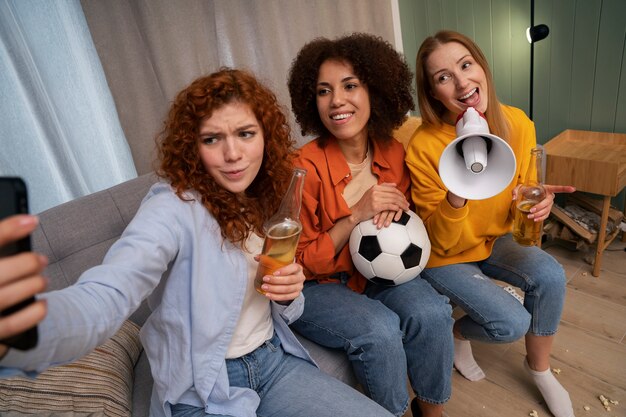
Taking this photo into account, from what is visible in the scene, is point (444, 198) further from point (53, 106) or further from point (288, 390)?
point (53, 106)

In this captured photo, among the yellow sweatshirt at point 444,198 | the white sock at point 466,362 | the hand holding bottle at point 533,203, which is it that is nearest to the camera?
the hand holding bottle at point 533,203

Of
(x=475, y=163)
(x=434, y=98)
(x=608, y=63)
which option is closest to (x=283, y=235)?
(x=475, y=163)

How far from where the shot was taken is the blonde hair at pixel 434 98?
1.43 meters

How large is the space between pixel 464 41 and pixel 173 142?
3.33ft

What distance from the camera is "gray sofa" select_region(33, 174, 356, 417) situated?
1274mm

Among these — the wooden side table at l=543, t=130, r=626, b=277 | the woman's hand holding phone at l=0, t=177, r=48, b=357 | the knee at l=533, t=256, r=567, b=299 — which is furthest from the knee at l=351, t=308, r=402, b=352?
the wooden side table at l=543, t=130, r=626, b=277

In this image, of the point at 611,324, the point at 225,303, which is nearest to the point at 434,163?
the point at 225,303

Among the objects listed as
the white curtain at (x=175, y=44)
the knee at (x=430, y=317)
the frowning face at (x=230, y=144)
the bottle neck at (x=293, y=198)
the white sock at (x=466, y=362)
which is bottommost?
the white sock at (x=466, y=362)

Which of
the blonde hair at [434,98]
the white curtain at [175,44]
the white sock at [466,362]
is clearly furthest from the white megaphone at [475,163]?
the white curtain at [175,44]

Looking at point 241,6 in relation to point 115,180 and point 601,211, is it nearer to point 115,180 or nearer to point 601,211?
point 115,180

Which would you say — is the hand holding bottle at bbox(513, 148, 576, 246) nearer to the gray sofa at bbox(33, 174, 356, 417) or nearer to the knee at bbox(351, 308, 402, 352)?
the knee at bbox(351, 308, 402, 352)

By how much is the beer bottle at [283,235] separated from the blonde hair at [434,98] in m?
0.73

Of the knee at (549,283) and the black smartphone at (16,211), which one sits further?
the knee at (549,283)

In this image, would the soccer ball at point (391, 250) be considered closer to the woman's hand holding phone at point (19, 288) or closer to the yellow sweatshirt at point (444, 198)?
the yellow sweatshirt at point (444, 198)
